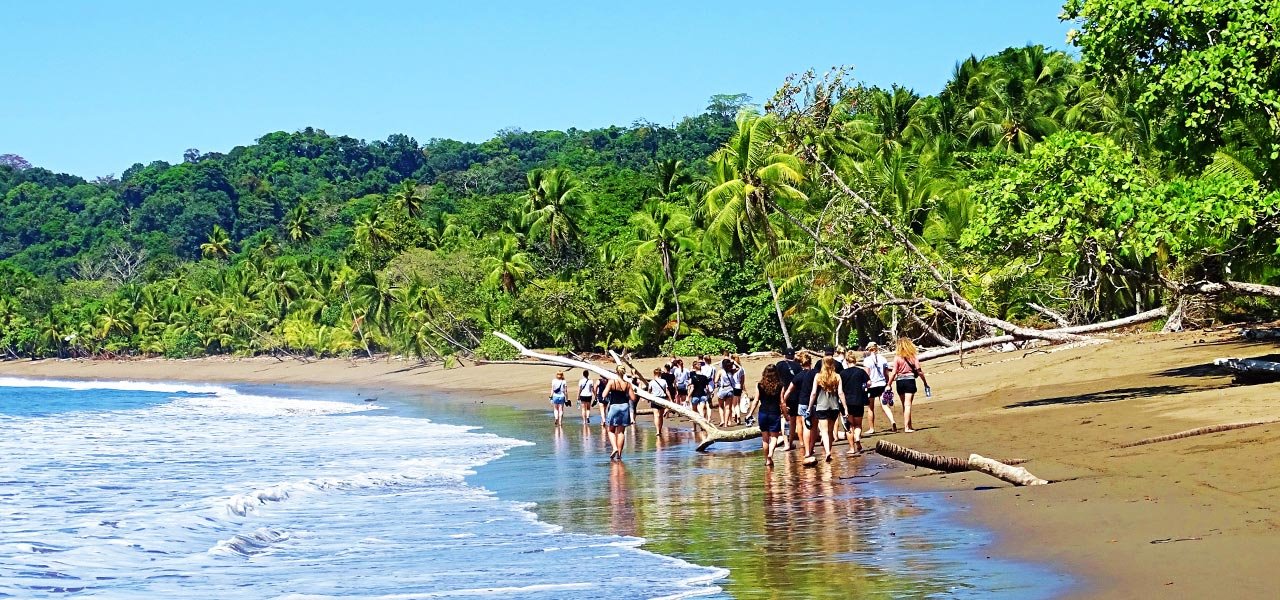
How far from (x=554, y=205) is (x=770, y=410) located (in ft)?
131

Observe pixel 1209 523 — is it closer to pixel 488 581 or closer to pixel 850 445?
pixel 488 581

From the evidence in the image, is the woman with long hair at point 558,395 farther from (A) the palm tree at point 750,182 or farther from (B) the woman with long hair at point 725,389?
(A) the palm tree at point 750,182

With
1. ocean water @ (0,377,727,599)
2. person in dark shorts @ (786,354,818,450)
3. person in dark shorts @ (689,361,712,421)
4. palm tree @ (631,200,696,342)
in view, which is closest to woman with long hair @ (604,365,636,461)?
ocean water @ (0,377,727,599)

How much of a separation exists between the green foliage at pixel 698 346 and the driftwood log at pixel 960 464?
1210 inches

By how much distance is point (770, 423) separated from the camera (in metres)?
15.2

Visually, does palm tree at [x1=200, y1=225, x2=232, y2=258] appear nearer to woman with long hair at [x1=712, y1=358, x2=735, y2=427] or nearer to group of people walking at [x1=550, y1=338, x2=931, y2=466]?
group of people walking at [x1=550, y1=338, x2=931, y2=466]

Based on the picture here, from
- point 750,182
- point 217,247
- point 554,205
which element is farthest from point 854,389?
point 217,247

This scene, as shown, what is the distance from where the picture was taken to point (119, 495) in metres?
15.5

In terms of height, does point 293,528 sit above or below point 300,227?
below

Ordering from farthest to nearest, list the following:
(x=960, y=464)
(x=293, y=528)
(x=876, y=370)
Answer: (x=876, y=370), (x=960, y=464), (x=293, y=528)

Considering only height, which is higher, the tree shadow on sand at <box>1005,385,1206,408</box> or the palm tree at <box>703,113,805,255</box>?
the palm tree at <box>703,113,805,255</box>

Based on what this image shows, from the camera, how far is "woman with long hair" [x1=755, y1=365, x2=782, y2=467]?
1520 cm

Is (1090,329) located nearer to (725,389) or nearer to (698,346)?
(725,389)

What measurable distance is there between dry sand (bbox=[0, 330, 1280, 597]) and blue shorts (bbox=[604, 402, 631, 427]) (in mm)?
3493
